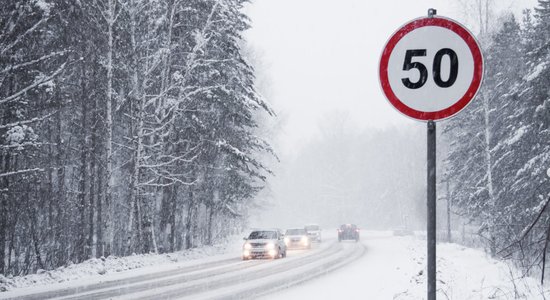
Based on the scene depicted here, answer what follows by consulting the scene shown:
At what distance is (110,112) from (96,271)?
22.0ft

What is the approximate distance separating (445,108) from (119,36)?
2138 centimetres

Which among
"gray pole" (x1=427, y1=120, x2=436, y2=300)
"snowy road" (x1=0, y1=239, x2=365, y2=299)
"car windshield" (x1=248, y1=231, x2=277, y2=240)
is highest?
"gray pole" (x1=427, y1=120, x2=436, y2=300)

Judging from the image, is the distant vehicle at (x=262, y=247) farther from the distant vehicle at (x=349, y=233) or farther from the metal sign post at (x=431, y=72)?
the metal sign post at (x=431, y=72)

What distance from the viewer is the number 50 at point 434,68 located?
11.0 feet

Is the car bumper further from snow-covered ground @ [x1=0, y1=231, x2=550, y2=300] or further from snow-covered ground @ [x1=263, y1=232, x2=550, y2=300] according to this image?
snow-covered ground @ [x1=263, y1=232, x2=550, y2=300]

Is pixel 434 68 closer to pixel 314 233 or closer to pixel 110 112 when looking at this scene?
pixel 110 112

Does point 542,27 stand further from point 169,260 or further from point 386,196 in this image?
point 386,196

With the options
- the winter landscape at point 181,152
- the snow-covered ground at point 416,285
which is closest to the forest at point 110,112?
the winter landscape at point 181,152

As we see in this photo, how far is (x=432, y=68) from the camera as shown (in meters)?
3.38

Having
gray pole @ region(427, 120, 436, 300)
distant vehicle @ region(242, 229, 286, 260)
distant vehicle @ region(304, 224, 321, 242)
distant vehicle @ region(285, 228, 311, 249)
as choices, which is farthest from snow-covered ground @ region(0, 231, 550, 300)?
distant vehicle @ region(304, 224, 321, 242)

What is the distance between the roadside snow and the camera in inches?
585

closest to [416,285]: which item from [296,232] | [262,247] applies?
[262,247]

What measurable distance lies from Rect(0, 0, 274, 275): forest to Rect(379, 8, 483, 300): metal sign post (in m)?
13.3

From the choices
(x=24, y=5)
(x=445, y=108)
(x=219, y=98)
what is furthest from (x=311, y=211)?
(x=445, y=108)
